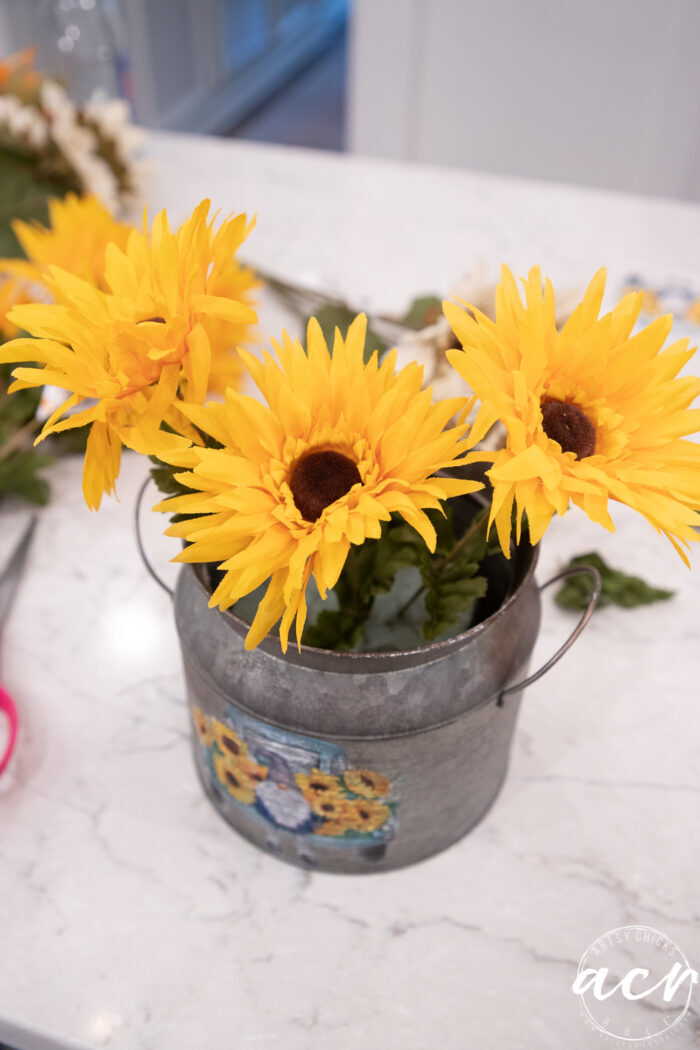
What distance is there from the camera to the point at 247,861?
1.80 feet

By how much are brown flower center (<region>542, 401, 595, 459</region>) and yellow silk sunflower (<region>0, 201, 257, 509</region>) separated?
0.41ft

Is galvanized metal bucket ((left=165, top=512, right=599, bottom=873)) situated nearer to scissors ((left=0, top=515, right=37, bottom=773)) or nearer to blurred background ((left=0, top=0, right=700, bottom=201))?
A: scissors ((left=0, top=515, right=37, bottom=773))

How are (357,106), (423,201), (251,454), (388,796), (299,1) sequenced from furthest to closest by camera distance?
(299,1), (357,106), (423,201), (388,796), (251,454)

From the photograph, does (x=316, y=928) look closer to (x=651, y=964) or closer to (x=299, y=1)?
(x=651, y=964)

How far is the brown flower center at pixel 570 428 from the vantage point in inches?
12.8

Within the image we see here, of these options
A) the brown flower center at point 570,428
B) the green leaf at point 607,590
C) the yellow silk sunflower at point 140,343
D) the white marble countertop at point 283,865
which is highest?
the yellow silk sunflower at point 140,343

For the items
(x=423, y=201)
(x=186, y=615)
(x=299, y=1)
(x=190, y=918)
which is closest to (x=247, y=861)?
(x=190, y=918)

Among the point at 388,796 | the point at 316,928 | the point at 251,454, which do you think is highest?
the point at 251,454

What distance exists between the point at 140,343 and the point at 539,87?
2007 mm

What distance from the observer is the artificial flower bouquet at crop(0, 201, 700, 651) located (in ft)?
1.00

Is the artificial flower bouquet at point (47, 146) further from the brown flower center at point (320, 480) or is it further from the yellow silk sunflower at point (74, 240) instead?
the brown flower center at point (320, 480)

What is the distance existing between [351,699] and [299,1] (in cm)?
361

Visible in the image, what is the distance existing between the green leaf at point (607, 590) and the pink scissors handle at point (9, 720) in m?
0.42

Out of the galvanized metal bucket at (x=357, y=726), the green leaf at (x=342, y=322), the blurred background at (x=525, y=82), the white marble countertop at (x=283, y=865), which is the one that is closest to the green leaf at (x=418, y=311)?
the green leaf at (x=342, y=322)
